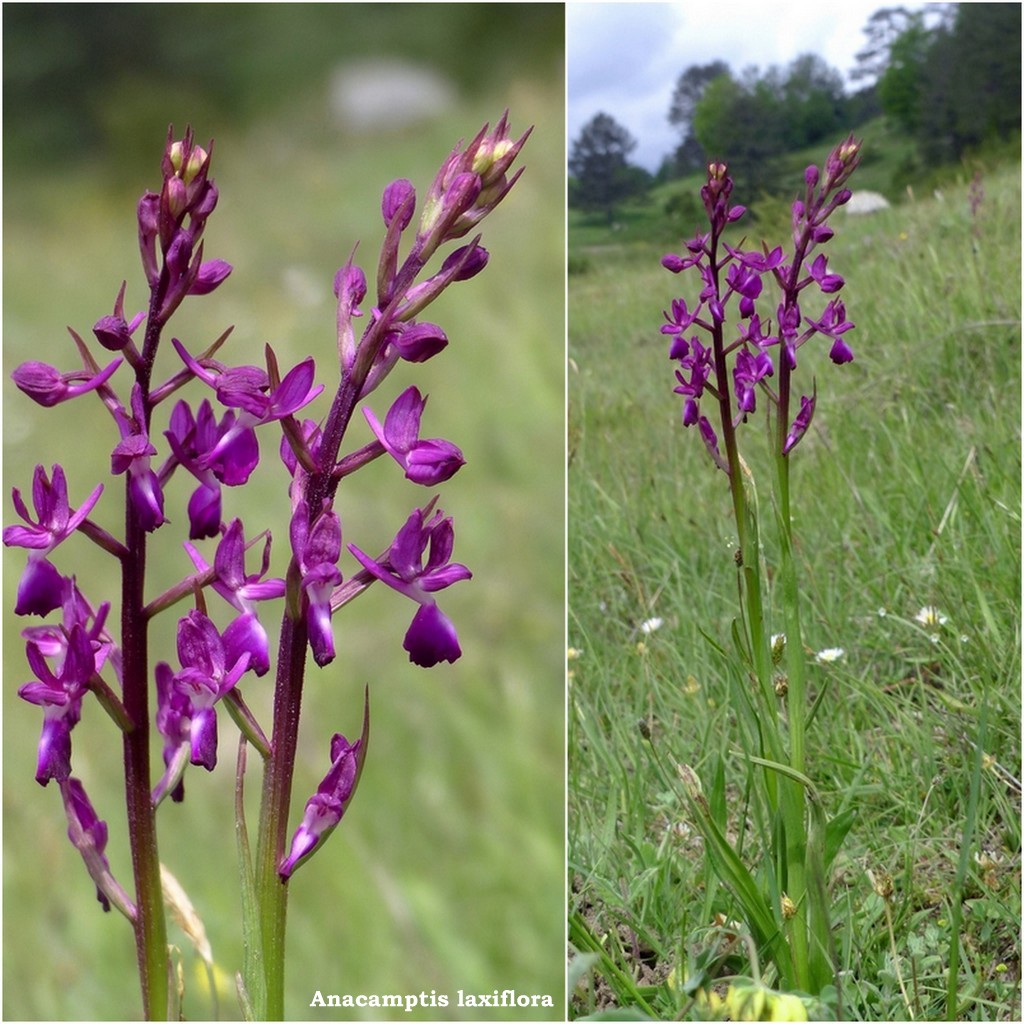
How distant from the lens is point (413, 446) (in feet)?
2.09

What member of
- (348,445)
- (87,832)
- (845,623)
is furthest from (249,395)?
(348,445)

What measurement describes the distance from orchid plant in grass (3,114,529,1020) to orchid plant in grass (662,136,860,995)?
0.44 m

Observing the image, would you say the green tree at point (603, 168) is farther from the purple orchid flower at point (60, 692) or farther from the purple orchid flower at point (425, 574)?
the purple orchid flower at point (60, 692)

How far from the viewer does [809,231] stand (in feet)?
3.51

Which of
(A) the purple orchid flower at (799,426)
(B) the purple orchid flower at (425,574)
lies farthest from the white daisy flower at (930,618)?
(B) the purple orchid flower at (425,574)

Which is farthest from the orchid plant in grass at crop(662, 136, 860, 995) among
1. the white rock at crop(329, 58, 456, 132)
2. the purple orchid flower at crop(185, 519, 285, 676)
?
the white rock at crop(329, 58, 456, 132)

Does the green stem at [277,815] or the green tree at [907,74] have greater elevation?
the green tree at [907,74]

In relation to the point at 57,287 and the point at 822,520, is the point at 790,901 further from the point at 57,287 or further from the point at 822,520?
the point at 57,287

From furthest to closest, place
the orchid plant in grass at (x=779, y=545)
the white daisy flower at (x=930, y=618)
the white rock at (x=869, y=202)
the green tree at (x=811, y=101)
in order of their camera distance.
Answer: the white rock at (x=869, y=202), the green tree at (x=811, y=101), the white daisy flower at (x=930, y=618), the orchid plant in grass at (x=779, y=545)

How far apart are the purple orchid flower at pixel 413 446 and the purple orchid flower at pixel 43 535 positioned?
0.18 metres

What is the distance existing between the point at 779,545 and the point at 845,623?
32cm

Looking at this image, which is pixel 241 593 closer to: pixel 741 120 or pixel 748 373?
pixel 748 373

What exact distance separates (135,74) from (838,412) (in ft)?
5.60

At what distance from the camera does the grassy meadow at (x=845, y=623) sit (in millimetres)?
1104
